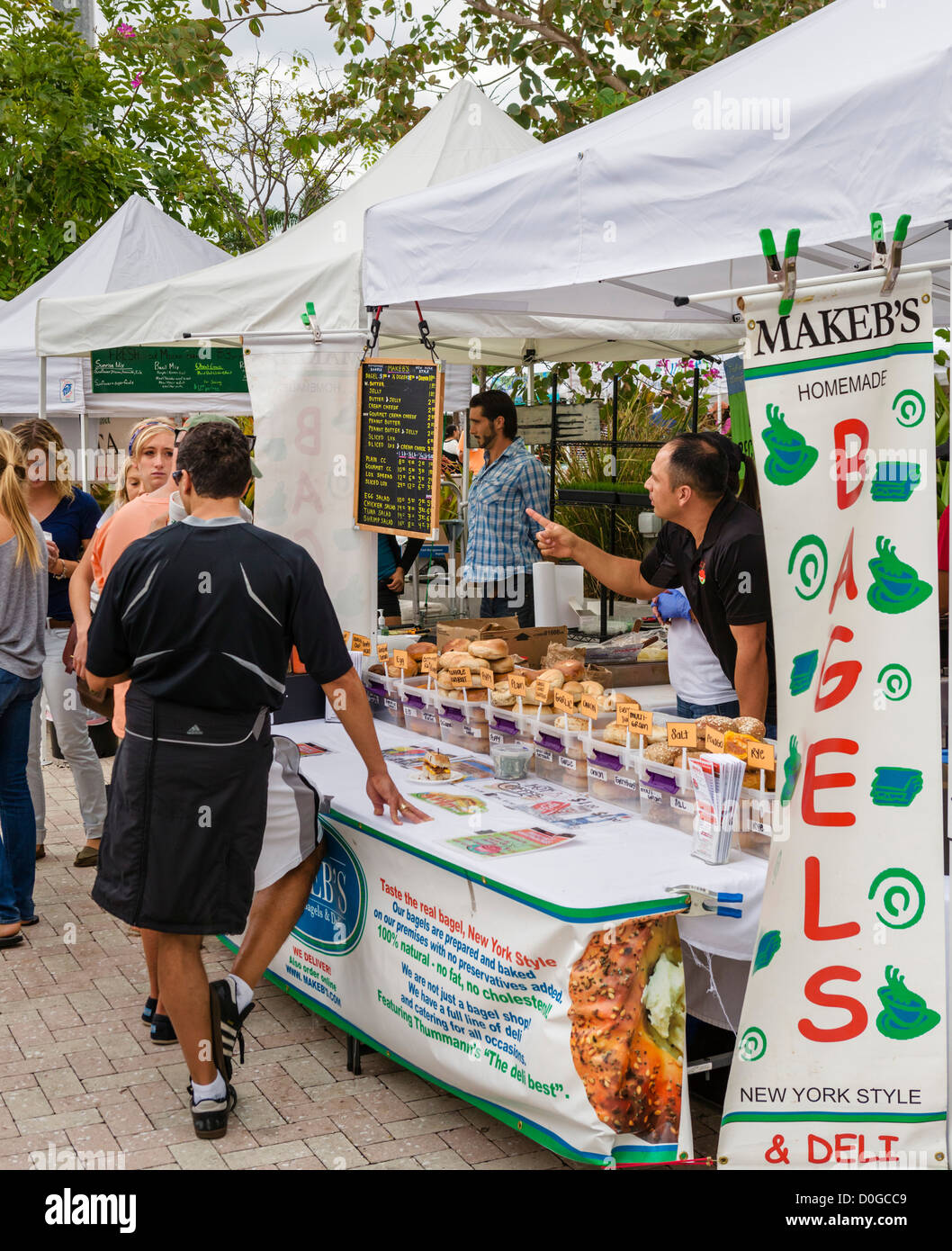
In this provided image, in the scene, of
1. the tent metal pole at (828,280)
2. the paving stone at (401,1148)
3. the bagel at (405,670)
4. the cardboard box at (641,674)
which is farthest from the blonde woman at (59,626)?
the tent metal pole at (828,280)

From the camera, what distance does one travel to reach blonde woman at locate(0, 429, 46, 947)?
4.48m

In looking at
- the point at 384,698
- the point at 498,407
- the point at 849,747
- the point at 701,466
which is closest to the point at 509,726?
the point at 384,698

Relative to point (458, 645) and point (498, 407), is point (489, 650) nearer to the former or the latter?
point (458, 645)

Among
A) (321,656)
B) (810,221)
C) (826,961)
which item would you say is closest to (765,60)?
(810,221)

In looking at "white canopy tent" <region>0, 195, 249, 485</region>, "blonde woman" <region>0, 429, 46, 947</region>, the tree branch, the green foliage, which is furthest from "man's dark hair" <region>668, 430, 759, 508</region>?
the green foliage

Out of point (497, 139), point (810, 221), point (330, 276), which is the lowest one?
point (810, 221)

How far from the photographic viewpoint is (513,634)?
443 cm

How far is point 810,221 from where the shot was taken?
255 centimetres

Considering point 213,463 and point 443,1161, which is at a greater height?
point 213,463

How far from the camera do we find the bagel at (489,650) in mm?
4008

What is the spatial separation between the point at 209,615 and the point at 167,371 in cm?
693

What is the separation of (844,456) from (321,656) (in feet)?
4.55

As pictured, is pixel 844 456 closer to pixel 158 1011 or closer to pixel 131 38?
pixel 158 1011

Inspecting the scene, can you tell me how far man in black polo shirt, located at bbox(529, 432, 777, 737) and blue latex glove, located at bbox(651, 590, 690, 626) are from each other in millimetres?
80
